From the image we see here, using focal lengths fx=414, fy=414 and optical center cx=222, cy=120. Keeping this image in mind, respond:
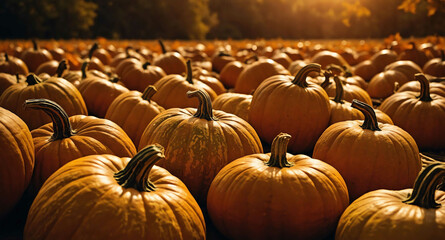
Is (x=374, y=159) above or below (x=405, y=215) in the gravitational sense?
below

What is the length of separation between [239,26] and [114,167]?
47908 millimetres

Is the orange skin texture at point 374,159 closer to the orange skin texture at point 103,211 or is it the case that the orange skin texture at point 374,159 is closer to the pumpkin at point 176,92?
the orange skin texture at point 103,211

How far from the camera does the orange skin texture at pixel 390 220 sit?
2.00 m

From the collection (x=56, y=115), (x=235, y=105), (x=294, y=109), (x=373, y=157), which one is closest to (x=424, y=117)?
(x=294, y=109)

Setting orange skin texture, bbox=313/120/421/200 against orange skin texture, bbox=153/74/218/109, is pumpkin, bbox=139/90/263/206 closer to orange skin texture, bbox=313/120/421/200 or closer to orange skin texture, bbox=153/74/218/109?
orange skin texture, bbox=313/120/421/200

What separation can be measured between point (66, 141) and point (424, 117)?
3.77 meters

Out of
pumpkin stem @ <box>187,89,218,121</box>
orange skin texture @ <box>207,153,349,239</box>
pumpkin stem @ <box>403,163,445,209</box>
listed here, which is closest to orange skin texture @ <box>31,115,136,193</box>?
pumpkin stem @ <box>187,89,218,121</box>

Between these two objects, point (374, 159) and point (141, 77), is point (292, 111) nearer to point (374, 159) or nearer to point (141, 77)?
point (374, 159)

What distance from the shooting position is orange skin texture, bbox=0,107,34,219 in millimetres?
2510

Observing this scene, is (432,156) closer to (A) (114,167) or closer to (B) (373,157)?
(B) (373,157)

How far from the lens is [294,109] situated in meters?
4.10

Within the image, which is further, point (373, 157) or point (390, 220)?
point (373, 157)

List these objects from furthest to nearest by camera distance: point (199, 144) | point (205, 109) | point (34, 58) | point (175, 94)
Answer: point (34, 58) → point (175, 94) → point (205, 109) → point (199, 144)

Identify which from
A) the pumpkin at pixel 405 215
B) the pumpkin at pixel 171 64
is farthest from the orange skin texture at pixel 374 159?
the pumpkin at pixel 171 64
